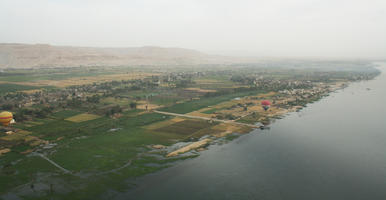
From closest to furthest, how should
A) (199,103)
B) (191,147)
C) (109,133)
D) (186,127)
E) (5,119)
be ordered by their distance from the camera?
1. (191,147)
2. (5,119)
3. (109,133)
4. (186,127)
5. (199,103)

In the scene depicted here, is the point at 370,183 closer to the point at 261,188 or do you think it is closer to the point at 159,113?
the point at 261,188

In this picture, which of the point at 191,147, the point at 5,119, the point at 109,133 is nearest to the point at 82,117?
the point at 109,133

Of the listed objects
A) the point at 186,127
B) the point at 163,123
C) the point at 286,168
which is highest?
the point at 163,123

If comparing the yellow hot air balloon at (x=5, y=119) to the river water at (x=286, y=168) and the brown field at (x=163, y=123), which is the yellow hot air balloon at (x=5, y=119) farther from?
the river water at (x=286, y=168)

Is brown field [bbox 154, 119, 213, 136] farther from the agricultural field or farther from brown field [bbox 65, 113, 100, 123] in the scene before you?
brown field [bbox 65, 113, 100, 123]

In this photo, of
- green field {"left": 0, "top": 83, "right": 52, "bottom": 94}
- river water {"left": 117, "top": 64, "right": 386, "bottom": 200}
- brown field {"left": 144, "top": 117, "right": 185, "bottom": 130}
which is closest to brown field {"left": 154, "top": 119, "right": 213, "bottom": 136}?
brown field {"left": 144, "top": 117, "right": 185, "bottom": 130}

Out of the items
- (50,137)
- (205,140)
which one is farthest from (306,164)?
(50,137)

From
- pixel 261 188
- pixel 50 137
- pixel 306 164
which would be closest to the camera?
pixel 261 188

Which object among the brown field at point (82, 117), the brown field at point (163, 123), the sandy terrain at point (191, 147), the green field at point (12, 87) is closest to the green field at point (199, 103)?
the brown field at point (163, 123)

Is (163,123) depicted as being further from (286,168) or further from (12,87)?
(12,87)
